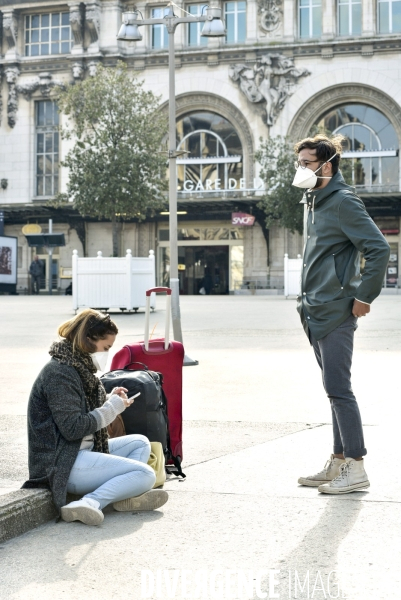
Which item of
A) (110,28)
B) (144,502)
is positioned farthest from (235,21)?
(144,502)

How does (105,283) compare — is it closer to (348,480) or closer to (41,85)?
(348,480)

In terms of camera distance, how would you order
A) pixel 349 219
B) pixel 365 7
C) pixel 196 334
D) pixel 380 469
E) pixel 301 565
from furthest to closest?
pixel 365 7, pixel 196 334, pixel 380 469, pixel 349 219, pixel 301 565

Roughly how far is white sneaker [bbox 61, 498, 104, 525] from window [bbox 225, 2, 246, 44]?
46177 millimetres

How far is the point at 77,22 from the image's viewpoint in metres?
→ 49.5

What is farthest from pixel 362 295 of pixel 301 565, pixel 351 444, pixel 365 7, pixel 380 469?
pixel 365 7

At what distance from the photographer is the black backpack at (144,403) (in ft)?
17.7

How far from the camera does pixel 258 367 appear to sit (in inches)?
456

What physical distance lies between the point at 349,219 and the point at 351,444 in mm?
1242

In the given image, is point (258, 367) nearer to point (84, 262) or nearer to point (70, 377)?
point (70, 377)

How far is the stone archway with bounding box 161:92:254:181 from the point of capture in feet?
158

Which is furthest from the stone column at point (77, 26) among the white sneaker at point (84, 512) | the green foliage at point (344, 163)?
the white sneaker at point (84, 512)

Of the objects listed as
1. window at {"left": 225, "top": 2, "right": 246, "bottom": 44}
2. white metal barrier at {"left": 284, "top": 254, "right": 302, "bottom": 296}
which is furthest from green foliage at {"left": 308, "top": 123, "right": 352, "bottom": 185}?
white metal barrier at {"left": 284, "top": 254, "right": 302, "bottom": 296}

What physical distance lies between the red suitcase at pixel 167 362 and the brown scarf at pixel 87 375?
0.74 meters

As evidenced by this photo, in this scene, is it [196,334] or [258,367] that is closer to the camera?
[258,367]
